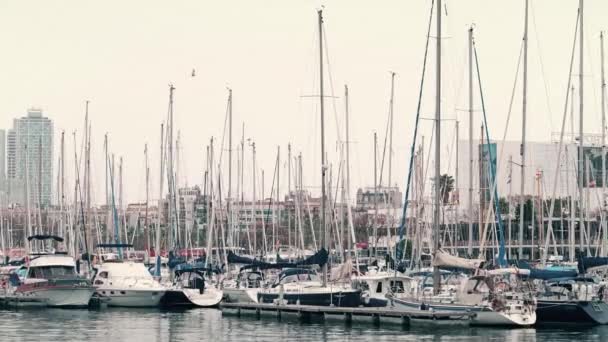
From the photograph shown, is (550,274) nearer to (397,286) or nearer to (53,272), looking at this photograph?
(397,286)

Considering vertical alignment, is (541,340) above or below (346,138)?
below

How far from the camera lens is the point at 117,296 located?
248 feet

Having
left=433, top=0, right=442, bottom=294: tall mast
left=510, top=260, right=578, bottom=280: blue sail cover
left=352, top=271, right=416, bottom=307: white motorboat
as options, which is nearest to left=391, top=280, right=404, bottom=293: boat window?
left=352, top=271, right=416, bottom=307: white motorboat

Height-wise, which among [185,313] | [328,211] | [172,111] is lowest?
[185,313]

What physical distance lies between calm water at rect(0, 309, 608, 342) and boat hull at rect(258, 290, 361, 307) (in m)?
2.14

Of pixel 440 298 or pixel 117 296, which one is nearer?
pixel 440 298

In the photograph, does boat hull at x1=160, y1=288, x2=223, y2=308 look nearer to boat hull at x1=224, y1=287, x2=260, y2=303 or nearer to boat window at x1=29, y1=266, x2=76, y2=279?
boat hull at x1=224, y1=287, x2=260, y2=303

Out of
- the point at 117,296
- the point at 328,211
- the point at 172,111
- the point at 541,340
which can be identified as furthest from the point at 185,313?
the point at 541,340

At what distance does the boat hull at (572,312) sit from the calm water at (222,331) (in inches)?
34.4

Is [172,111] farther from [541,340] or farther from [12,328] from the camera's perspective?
[541,340]

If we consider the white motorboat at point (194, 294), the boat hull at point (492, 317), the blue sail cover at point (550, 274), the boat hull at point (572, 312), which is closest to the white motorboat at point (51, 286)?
the white motorboat at point (194, 294)

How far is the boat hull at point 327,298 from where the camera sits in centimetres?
6369

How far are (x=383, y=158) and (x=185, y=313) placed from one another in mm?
19977

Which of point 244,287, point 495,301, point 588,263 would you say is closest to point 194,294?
point 244,287
